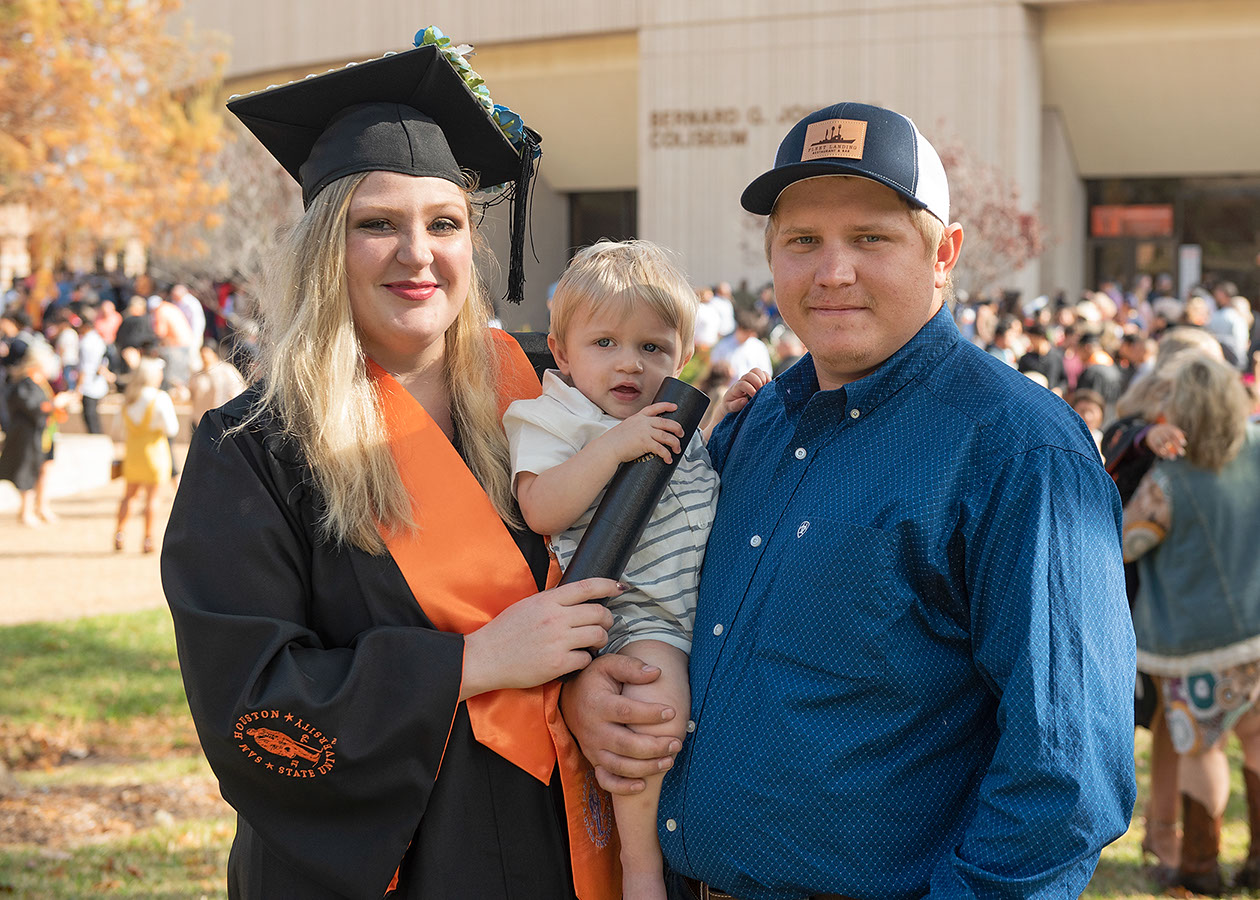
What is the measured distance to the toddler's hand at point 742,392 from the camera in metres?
2.97

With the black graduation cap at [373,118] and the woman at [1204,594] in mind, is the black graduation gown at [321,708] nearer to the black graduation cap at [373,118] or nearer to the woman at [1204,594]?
the black graduation cap at [373,118]

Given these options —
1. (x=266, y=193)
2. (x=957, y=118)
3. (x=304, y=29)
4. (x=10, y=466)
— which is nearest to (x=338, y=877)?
(x=10, y=466)

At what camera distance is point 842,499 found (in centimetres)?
226

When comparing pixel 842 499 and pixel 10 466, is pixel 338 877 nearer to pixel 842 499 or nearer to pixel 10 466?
pixel 842 499

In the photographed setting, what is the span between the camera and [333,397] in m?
2.54

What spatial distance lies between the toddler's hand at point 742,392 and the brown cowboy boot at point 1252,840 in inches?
151

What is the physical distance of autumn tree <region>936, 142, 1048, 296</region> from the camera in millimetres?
24531

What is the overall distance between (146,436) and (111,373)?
10437 millimetres

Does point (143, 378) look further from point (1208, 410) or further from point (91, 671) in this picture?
point (1208, 410)

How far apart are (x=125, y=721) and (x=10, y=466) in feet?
23.4

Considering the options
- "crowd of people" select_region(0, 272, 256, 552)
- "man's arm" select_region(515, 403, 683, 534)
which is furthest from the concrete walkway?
"man's arm" select_region(515, 403, 683, 534)

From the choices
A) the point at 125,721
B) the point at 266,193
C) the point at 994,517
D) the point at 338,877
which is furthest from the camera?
the point at 266,193

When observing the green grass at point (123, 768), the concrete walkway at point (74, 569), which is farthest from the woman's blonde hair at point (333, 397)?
the concrete walkway at point (74, 569)

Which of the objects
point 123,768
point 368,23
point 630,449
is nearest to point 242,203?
point 368,23
